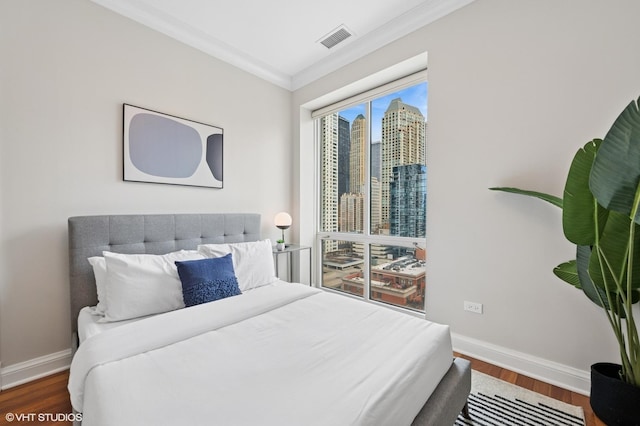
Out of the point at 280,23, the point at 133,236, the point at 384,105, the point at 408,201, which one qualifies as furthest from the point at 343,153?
the point at 133,236

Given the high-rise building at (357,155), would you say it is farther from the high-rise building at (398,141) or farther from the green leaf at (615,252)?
the green leaf at (615,252)

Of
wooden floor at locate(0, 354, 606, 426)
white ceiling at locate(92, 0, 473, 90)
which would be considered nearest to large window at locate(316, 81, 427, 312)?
white ceiling at locate(92, 0, 473, 90)

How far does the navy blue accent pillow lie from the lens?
187 centimetres

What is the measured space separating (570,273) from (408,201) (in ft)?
4.98

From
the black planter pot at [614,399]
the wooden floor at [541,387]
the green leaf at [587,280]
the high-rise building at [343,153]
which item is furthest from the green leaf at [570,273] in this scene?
the high-rise building at [343,153]

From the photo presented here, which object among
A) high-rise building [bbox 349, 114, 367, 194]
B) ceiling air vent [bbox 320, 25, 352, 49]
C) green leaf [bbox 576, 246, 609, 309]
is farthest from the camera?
high-rise building [bbox 349, 114, 367, 194]

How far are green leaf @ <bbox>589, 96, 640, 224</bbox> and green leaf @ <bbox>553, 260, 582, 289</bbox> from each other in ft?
2.00

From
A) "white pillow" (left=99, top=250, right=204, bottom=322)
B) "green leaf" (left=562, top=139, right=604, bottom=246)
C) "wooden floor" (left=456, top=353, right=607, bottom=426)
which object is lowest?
"wooden floor" (left=456, top=353, right=607, bottom=426)

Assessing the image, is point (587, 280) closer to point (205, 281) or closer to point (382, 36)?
point (205, 281)

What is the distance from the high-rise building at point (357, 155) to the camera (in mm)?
3402

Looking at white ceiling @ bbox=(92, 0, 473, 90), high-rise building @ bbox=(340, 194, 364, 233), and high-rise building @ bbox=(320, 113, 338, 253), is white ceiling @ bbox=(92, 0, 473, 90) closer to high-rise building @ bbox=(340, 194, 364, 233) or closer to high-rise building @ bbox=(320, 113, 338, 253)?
high-rise building @ bbox=(320, 113, 338, 253)

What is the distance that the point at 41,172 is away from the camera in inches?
75.2

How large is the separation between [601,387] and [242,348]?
1946 millimetres

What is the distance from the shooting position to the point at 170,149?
2.50m
